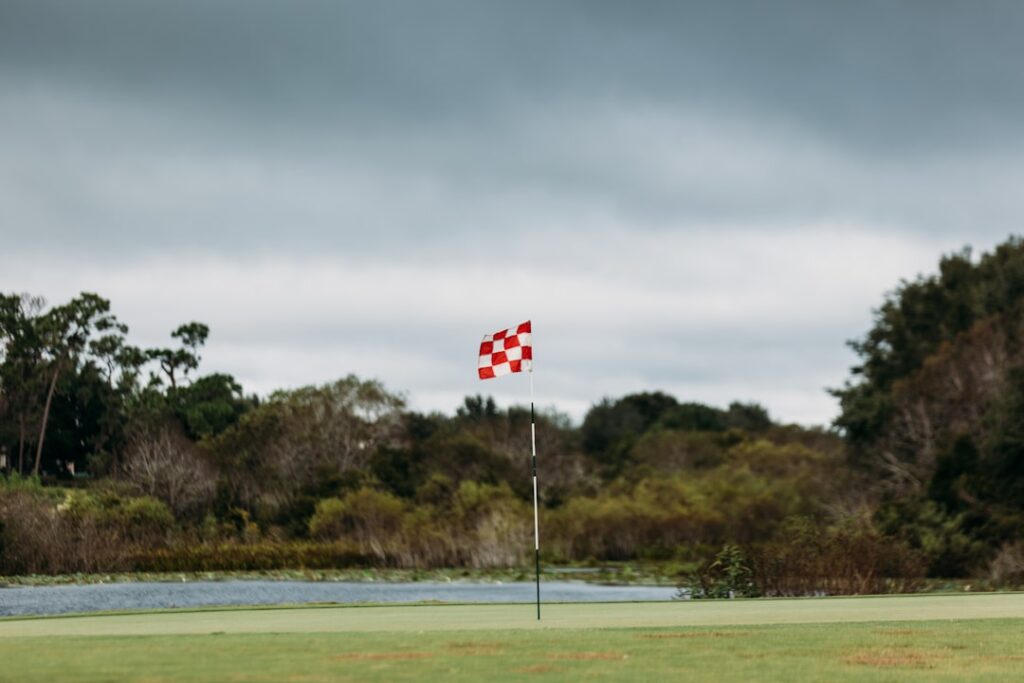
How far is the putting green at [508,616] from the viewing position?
17.6 metres

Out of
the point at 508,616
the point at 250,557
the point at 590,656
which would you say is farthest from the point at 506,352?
the point at 250,557

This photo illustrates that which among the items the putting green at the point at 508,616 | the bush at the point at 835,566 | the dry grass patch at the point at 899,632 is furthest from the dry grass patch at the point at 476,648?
the bush at the point at 835,566

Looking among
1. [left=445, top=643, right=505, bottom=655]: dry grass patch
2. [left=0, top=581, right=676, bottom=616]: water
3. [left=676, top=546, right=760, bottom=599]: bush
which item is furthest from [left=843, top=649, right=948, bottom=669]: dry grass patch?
[left=0, top=581, right=676, bottom=616]: water

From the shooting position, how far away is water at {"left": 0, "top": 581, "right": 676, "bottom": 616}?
32.1 meters

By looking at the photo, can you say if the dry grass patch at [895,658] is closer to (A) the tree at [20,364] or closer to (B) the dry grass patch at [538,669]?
(B) the dry grass patch at [538,669]

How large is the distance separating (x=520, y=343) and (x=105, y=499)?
35654 millimetres

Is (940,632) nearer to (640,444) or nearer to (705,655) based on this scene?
(705,655)

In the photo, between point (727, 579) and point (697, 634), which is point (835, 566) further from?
point (697, 634)

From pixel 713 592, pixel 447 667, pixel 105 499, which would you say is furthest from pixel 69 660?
pixel 105 499

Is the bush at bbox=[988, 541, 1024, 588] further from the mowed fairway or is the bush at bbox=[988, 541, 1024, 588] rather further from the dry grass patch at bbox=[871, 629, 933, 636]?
the dry grass patch at bbox=[871, 629, 933, 636]

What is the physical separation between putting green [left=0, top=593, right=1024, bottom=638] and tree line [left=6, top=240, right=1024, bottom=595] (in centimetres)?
961

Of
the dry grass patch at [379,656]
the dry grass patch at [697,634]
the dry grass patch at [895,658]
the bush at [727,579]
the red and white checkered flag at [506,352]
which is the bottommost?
the dry grass patch at [895,658]

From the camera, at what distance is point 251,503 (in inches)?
2398

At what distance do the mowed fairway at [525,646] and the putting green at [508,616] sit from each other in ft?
0.14
